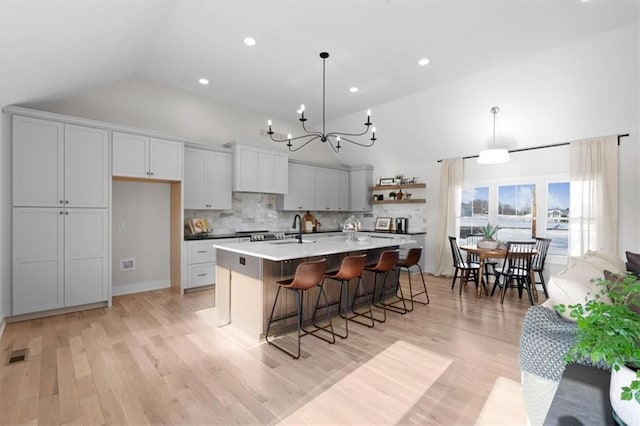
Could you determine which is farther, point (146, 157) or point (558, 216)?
point (558, 216)

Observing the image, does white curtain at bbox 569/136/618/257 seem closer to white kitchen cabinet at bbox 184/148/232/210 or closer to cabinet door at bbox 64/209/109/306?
white kitchen cabinet at bbox 184/148/232/210

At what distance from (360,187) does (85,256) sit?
18.3ft

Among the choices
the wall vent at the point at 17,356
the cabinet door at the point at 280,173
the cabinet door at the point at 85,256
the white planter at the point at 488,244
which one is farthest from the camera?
the cabinet door at the point at 280,173

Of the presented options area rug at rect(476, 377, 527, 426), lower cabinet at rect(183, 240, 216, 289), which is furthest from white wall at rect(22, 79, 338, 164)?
area rug at rect(476, 377, 527, 426)

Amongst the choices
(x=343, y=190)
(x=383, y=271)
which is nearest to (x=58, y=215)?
(x=383, y=271)

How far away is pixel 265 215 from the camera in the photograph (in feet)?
20.7

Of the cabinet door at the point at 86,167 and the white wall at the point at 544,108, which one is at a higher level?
the white wall at the point at 544,108

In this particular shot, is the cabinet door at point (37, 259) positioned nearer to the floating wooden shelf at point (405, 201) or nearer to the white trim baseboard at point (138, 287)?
the white trim baseboard at point (138, 287)

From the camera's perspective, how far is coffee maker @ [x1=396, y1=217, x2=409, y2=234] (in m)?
6.84

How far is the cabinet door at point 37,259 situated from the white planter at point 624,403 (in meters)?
4.88

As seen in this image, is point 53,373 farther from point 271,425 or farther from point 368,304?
point 368,304

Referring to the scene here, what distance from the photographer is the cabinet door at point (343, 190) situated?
7.52m

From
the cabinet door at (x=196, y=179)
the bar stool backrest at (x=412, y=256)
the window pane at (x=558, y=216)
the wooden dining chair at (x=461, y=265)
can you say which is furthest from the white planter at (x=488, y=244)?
the cabinet door at (x=196, y=179)

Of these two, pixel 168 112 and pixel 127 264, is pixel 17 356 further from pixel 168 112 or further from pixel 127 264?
pixel 168 112
